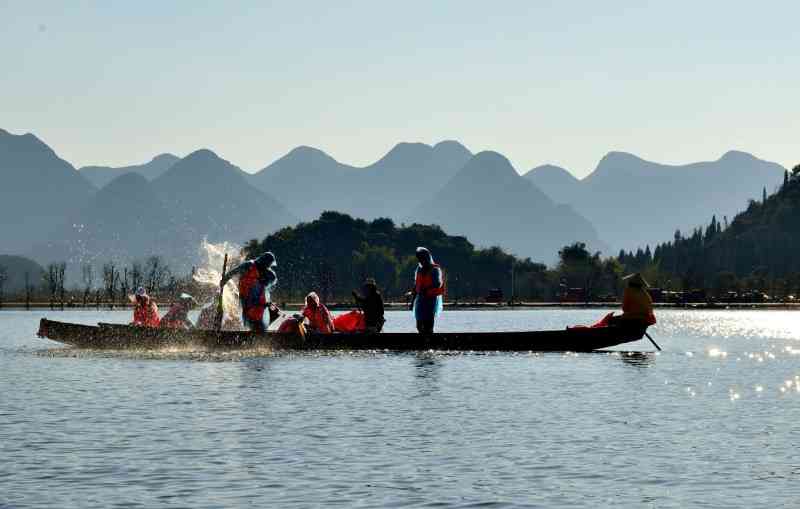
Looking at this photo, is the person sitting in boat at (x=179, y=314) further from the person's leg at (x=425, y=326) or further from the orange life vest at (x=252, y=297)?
the person's leg at (x=425, y=326)

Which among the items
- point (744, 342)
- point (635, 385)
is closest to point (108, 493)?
point (635, 385)

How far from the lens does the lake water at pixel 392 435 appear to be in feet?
68.8

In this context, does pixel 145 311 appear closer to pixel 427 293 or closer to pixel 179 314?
pixel 179 314

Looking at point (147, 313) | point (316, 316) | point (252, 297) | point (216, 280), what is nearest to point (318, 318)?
point (316, 316)

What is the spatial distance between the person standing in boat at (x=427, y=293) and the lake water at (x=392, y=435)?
215cm

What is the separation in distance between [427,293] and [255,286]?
704 centimetres

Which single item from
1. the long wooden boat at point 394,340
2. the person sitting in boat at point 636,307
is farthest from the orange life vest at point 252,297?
the person sitting in boat at point 636,307

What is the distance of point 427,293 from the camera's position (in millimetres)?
52156

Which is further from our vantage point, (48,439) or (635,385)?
(635,385)

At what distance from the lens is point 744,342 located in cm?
8506

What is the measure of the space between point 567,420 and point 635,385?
11419 millimetres

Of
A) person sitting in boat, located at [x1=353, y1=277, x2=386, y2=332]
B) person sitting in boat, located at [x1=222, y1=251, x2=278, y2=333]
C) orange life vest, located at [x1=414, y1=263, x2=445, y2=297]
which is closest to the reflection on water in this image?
orange life vest, located at [x1=414, y1=263, x2=445, y2=297]

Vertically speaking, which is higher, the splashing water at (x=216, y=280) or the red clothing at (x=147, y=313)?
the splashing water at (x=216, y=280)

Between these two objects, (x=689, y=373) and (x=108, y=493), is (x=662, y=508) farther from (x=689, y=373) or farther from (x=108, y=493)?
(x=689, y=373)
